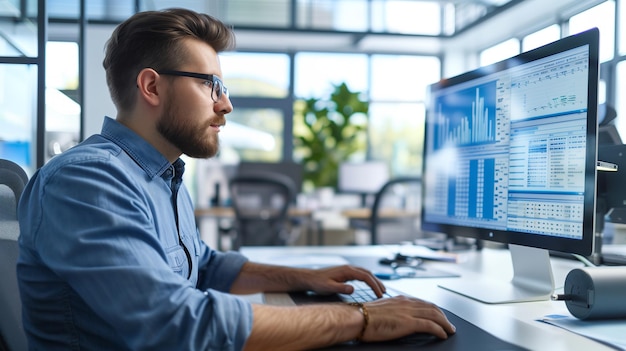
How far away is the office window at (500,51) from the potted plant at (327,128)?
227 centimetres

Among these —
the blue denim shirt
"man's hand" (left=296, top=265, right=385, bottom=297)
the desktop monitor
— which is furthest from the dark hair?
the desktop monitor

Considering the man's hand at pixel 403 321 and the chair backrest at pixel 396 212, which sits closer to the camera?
the man's hand at pixel 403 321

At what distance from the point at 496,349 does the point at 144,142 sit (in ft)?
2.34

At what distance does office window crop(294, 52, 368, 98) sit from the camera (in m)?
7.72

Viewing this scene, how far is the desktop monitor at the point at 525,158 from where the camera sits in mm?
927

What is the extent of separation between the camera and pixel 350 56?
793 cm

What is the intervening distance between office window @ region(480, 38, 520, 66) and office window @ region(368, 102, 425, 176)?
3.94 ft

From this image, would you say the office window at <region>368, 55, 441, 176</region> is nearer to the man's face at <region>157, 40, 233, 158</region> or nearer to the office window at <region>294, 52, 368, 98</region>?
the office window at <region>294, 52, 368, 98</region>

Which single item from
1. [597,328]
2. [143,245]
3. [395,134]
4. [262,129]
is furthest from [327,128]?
[143,245]

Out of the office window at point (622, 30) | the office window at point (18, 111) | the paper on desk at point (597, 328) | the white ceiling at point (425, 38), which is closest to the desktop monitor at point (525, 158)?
the paper on desk at point (597, 328)

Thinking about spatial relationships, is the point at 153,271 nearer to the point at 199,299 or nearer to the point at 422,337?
the point at 199,299

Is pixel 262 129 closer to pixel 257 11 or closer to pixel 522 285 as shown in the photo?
pixel 257 11

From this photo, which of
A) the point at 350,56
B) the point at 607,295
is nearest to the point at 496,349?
the point at 607,295

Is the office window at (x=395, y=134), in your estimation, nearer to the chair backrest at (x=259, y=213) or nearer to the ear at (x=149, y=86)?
the chair backrest at (x=259, y=213)
